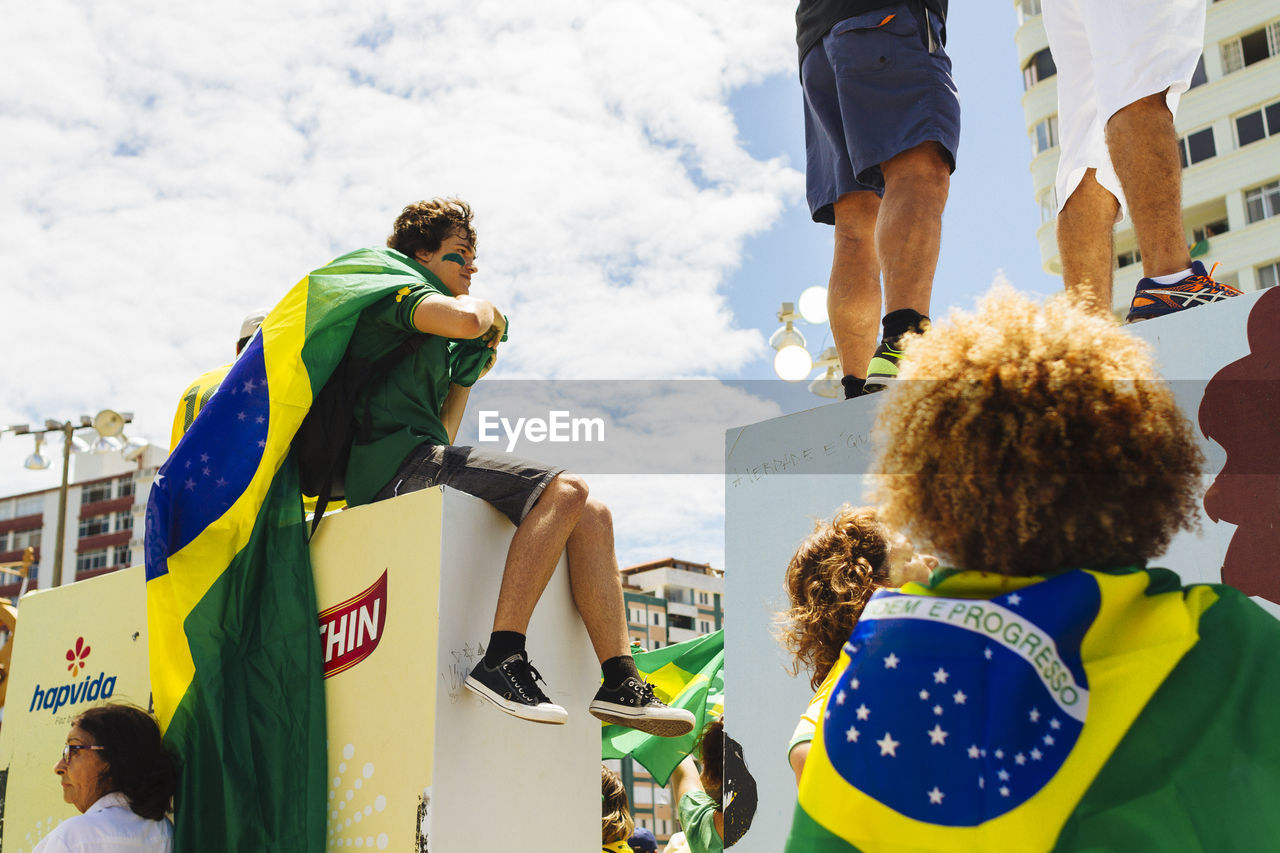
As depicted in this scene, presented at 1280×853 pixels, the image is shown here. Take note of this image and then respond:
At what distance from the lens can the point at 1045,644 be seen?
124 cm

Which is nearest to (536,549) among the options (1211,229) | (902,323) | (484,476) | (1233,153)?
(484,476)

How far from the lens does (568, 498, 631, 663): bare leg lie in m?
3.45

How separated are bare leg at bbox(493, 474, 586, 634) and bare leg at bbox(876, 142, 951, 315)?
1.06 metres

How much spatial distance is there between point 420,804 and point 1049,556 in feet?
6.94

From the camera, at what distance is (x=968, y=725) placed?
4.09ft

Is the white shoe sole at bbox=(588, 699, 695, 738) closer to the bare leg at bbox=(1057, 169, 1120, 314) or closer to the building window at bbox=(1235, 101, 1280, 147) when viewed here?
the bare leg at bbox=(1057, 169, 1120, 314)

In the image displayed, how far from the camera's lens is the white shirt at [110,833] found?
3264 millimetres

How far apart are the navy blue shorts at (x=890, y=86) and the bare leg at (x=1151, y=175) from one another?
45cm

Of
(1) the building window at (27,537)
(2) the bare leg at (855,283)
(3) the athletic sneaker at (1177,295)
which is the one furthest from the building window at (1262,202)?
(1) the building window at (27,537)

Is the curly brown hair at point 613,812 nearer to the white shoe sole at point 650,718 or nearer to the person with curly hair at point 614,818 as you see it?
the person with curly hair at point 614,818

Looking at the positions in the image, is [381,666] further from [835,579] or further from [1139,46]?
[1139,46]

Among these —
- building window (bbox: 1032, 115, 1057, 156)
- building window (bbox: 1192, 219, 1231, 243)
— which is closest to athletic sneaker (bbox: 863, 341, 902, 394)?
building window (bbox: 1192, 219, 1231, 243)

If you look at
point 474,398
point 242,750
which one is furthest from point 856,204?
point 242,750
